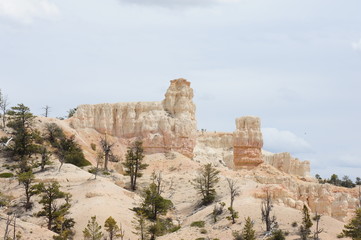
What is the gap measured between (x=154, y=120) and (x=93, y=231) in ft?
151

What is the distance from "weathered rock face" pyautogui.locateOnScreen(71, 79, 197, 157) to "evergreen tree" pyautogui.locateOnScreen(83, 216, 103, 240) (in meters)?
40.2

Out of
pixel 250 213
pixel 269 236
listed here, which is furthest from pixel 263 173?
pixel 269 236

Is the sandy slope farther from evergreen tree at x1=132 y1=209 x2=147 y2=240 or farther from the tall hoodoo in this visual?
the tall hoodoo

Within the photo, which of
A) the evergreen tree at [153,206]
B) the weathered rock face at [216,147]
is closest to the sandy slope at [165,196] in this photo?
the evergreen tree at [153,206]

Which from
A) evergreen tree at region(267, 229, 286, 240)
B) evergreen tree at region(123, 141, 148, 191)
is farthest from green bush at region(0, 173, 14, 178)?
evergreen tree at region(267, 229, 286, 240)

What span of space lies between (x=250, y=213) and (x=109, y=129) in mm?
44615

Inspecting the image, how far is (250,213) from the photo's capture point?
70.6m

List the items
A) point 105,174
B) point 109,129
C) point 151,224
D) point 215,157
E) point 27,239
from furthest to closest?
1. point 215,157
2. point 109,129
3. point 105,174
4. point 151,224
5. point 27,239

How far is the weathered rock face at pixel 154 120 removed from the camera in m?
105

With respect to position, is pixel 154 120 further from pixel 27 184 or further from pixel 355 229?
pixel 355 229

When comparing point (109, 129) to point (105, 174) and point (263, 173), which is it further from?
point (263, 173)

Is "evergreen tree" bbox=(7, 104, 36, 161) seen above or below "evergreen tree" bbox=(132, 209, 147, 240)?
above


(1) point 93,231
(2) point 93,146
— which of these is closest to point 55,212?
(1) point 93,231

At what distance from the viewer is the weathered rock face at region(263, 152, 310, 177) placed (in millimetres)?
139500
